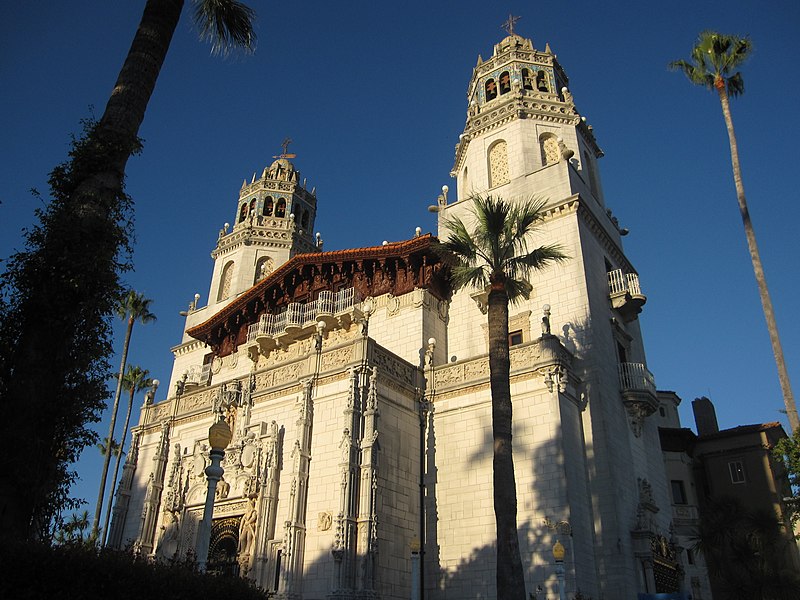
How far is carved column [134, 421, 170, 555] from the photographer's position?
78.2 ft

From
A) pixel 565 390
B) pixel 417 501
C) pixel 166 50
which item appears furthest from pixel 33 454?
pixel 565 390

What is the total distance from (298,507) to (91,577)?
1109 cm

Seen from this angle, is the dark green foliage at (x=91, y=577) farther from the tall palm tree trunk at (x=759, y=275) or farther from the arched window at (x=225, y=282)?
the arched window at (x=225, y=282)

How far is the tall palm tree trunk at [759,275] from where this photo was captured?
59.5 ft

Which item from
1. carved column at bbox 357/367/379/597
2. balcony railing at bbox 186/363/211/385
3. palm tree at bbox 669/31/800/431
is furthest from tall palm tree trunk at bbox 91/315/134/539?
palm tree at bbox 669/31/800/431

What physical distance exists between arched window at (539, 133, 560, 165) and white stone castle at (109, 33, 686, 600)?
0.08 meters

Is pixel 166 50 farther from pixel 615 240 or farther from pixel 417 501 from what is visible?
pixel 615 240

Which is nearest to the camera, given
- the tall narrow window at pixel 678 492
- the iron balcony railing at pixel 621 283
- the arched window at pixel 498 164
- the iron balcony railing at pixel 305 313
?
the iron balcony railing at pixel 621 283

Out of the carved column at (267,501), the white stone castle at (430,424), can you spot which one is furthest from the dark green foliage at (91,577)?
the carved column at (267,501)

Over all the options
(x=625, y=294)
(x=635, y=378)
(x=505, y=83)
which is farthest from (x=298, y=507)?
(x=505, y=83)

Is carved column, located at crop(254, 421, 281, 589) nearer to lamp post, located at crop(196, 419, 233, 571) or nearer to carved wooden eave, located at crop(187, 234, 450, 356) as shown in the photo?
lamp post, located at crop(196, 419, 233, 571)

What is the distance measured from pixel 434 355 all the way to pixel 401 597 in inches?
351

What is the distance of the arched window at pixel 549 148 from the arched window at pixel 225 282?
65.6 ft

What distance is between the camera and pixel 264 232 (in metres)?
40.9
